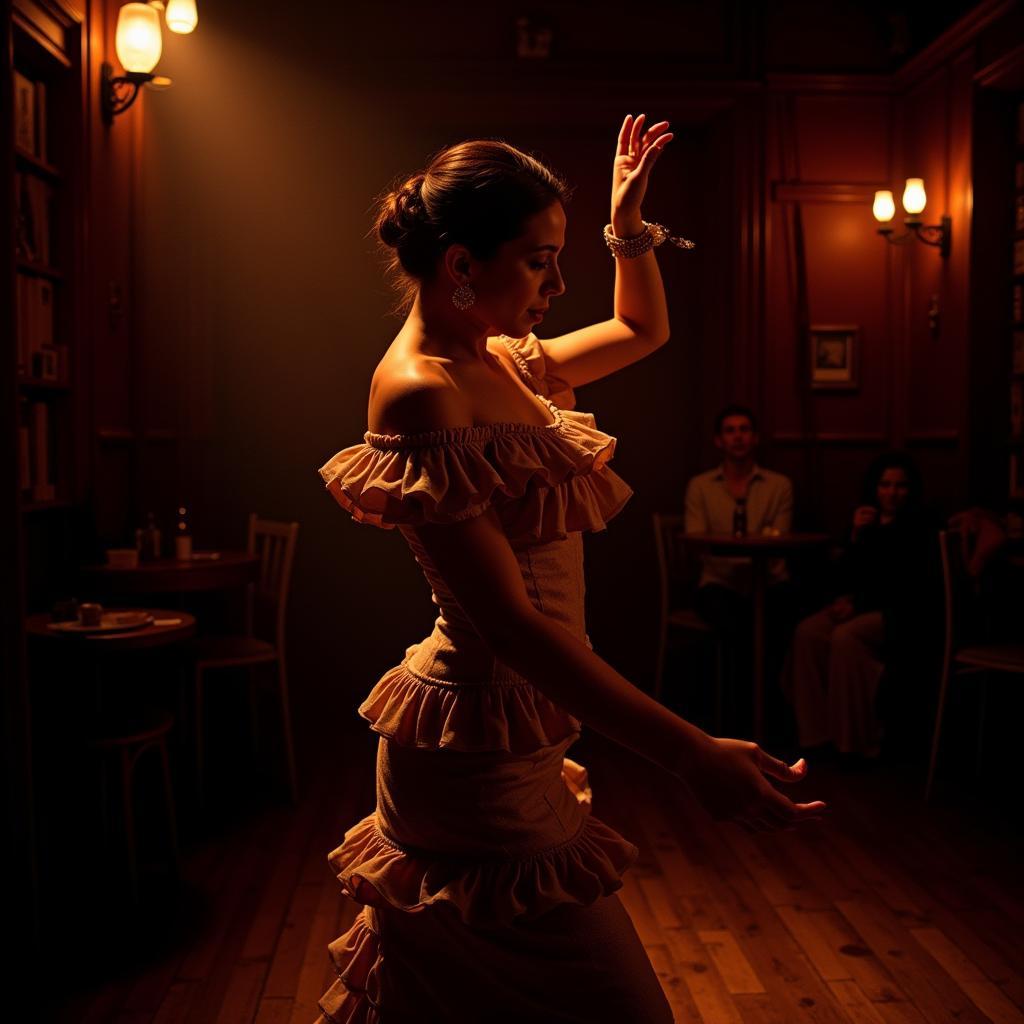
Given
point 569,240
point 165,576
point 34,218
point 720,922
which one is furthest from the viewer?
point 569,240

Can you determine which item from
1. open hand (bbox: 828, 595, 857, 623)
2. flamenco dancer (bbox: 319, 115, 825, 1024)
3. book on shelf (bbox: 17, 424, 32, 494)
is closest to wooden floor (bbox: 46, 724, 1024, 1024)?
open hand (bbox: 828, 595, 857, 623)

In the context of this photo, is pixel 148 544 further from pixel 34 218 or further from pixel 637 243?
pixel 637 243

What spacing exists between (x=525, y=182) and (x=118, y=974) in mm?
2176

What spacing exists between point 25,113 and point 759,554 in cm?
300

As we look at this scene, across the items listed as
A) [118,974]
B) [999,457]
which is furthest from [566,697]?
[999,457]

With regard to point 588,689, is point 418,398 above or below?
above

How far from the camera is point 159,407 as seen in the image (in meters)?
4.79

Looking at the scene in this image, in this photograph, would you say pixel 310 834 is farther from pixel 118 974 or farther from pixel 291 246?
pixel 291 246

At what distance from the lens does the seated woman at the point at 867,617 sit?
4387 mm

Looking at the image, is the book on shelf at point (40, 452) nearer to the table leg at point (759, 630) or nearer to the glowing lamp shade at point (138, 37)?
the glowing lamp shade at point (138, 37)

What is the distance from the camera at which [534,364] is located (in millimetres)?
1432

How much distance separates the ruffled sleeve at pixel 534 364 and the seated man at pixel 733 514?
3621 millimetres

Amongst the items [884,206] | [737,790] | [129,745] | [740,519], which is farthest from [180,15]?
[737,790]

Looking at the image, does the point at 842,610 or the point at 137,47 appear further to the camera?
the point at 842,610
